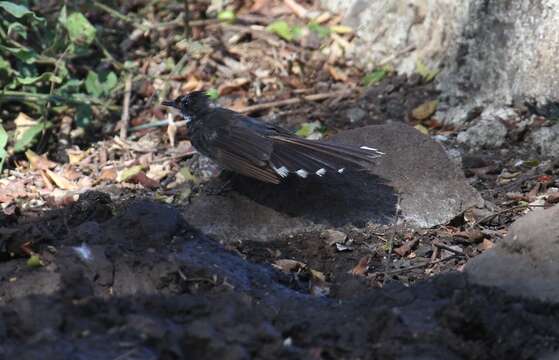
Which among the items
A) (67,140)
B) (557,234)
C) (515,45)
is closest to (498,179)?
(515,45)

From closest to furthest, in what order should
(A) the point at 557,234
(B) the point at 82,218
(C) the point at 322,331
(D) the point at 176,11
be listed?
(C) the point at 322,331, (A) the point at 557,234, (B) the point at 82,218, (D) the point at 176,11

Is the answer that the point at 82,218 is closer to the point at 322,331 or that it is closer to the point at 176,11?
the point at 322,331

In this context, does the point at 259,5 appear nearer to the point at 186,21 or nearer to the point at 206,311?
the point at 186,21

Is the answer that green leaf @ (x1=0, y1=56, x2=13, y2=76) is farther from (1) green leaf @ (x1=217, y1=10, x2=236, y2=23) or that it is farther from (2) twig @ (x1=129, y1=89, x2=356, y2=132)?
(1) green leaf @ (x1=217, y1=10, x2=236, y2=23)

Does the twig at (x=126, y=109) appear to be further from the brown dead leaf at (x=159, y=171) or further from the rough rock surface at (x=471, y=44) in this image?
the rough rock surface at (x=471, y=44)

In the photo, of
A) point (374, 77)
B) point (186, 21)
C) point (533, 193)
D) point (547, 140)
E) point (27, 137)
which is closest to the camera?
point (533, 193)

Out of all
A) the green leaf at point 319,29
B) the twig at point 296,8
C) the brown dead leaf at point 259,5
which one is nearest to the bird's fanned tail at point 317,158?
the green leaf at point 319,29

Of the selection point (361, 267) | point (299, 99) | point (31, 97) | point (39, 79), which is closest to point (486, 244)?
point (361, 267)
